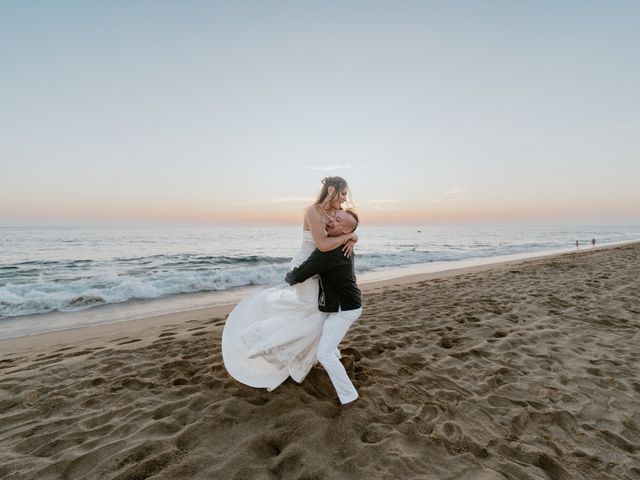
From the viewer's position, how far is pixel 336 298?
3.62m

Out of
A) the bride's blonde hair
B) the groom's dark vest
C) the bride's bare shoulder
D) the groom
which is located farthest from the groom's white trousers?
the bride's blonde hair

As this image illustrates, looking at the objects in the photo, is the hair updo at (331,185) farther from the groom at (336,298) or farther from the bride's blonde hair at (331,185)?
the groom at (336,298)

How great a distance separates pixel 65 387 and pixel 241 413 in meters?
2.40

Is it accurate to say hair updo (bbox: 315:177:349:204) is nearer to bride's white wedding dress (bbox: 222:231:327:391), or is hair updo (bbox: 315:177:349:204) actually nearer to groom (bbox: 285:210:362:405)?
groom (bbox: 285:210:362:405)

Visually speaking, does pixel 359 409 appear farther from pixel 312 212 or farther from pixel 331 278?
pixel 312 212

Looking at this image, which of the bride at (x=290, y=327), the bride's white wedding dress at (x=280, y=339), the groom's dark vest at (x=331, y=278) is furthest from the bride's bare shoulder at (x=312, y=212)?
the groom's dark vest at (x=331, y=278)

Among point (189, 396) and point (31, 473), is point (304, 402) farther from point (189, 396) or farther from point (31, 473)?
point (31, 473)

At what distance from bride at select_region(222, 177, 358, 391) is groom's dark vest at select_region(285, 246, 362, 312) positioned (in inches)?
3.6

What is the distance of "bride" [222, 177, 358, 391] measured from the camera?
11.5 feet

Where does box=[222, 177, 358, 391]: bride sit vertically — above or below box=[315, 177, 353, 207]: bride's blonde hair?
below

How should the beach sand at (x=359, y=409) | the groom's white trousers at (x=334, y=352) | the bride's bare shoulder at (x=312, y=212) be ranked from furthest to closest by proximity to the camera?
1. the groom's white trousers at (x=334, y=352)
2. the bride's bare shoulder at (x=312, y=212)
3. the beach sand at (x=359, y=409)

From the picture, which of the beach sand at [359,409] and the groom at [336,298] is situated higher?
the groom at [336,298]

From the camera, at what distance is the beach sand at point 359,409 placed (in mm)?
2811

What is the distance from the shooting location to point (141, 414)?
3.52 metres
